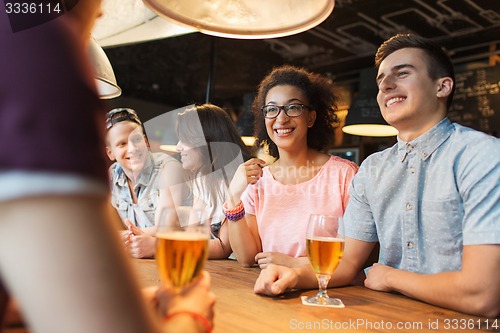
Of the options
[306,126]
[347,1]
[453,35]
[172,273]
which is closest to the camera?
[172,273]

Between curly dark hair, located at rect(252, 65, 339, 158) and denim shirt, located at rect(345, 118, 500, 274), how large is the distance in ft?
2.35

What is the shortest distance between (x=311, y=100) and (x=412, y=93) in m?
0.73

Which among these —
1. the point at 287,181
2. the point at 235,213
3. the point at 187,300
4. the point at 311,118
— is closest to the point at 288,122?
the point at 311,118

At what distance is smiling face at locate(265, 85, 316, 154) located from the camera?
2.20 m

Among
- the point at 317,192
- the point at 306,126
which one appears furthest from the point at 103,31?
the point at 317,192

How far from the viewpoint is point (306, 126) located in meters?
2.27

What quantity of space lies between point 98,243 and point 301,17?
1027 mm

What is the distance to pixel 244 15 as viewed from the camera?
1.25m

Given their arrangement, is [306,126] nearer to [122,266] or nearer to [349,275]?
[349,275]

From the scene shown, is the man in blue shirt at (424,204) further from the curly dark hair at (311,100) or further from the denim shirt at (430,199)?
the curly dark hair at (311,100)

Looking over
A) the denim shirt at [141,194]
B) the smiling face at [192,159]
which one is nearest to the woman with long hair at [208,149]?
the smiling face at [192,159]

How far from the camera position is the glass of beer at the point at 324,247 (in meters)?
1.09

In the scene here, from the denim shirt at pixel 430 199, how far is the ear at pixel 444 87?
0.44 ft

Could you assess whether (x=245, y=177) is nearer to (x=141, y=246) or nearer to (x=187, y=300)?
(x=141, y=246)
